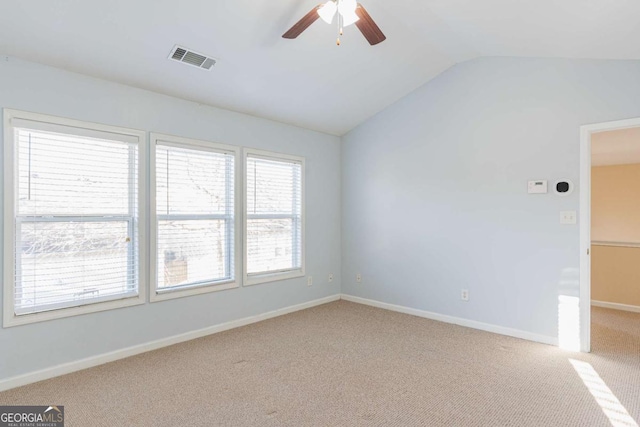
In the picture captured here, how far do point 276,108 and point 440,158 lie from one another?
6.86 feet

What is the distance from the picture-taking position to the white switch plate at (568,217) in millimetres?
3434

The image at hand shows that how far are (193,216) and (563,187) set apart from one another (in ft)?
12.4

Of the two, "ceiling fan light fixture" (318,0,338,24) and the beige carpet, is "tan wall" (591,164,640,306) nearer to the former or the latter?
the beige carpet

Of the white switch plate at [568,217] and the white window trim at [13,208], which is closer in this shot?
the white window trim at [13,208]

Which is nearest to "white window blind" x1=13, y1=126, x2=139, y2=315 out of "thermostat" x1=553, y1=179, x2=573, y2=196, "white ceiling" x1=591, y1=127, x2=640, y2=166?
"thermostat" x1=553, y1=179, x2=573, y2=196

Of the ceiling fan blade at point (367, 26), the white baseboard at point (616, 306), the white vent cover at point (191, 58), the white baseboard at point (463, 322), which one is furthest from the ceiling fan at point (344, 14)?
the white baseboard at point (616, 306)

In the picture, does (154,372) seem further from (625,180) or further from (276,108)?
(625,180)

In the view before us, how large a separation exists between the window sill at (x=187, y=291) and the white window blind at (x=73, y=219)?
0.21m

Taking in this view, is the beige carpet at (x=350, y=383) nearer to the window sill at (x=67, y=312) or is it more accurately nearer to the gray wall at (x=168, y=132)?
the gray wall at (x=168, y=132)

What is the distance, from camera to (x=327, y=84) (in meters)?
4.00

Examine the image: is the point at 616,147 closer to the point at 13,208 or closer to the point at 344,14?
the point at 344,14

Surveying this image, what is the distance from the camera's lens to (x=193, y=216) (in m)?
3.78

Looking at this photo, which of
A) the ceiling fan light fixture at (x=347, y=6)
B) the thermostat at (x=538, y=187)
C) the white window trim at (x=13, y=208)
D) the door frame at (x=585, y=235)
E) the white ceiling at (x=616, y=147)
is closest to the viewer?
the ceiling fan light fixture at (x=347, y=6)

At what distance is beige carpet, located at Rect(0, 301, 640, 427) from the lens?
2303 mm
